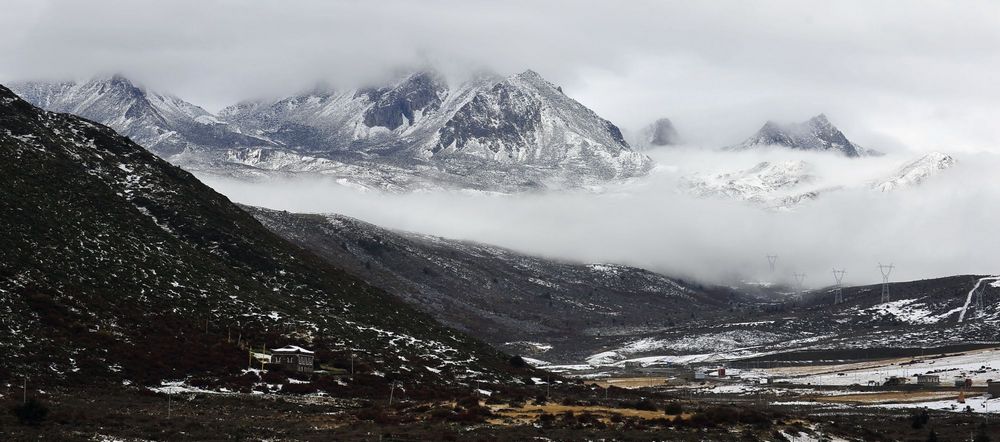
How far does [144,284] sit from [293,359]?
2439 centimetres

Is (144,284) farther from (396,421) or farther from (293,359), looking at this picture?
(396,421)

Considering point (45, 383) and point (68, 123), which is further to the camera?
point (68, 123)

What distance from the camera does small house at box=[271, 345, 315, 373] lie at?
132 m

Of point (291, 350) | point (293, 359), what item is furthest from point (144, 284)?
point (293, 359)

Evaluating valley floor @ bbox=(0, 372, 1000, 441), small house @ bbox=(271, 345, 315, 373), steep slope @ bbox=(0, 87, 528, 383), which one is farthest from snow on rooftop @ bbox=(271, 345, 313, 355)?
valley floor @ bbox=(0, 372, 1000, 441)

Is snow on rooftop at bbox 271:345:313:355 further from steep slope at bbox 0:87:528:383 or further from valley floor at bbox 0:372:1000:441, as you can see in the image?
valley floor at bbox 0:372:1000:441

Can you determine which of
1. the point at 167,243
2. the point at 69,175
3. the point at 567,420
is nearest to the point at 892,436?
the point at 567,420

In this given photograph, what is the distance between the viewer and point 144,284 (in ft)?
472

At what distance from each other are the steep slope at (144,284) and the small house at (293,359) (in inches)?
211

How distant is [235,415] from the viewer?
95812mm

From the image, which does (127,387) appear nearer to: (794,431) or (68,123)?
(794,431)

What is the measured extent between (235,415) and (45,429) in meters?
20.1

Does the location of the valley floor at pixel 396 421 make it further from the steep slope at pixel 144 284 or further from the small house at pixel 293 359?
the steep slope at pixel 144 284

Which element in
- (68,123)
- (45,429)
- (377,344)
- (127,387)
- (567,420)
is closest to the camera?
(45,429)
